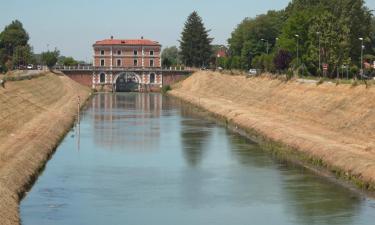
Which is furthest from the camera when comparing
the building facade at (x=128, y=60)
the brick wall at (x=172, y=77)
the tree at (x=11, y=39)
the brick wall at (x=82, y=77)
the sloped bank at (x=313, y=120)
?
the tree at (x=11, y=39)

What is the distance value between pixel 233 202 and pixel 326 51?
52.3 meters

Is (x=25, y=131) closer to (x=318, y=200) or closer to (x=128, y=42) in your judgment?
(x=318, y=200)

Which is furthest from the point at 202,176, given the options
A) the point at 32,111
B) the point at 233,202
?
the point at 32,111

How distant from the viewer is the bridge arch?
14425cm

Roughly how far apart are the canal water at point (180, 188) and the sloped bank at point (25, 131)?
73cm

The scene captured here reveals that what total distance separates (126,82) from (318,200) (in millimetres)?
124347

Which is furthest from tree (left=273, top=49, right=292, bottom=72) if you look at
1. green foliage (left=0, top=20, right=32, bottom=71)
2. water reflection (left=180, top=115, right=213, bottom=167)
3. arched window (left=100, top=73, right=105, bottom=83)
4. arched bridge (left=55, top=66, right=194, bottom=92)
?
green foliage (left=0, top=20, right=32, bottom=71)

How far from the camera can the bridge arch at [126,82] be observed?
5679 inches

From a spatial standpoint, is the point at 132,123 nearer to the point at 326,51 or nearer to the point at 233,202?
the point at 326,51

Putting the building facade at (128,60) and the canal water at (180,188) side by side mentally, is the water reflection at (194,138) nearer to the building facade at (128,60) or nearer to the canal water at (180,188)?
the canal water at (180,188)

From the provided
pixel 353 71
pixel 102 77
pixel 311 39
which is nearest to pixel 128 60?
Result: pixel 102 77

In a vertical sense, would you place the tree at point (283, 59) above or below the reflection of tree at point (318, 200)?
above

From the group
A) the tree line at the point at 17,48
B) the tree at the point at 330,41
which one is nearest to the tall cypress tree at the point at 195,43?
the tree line at the point at 17,48

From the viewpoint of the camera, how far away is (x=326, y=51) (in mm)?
82125
